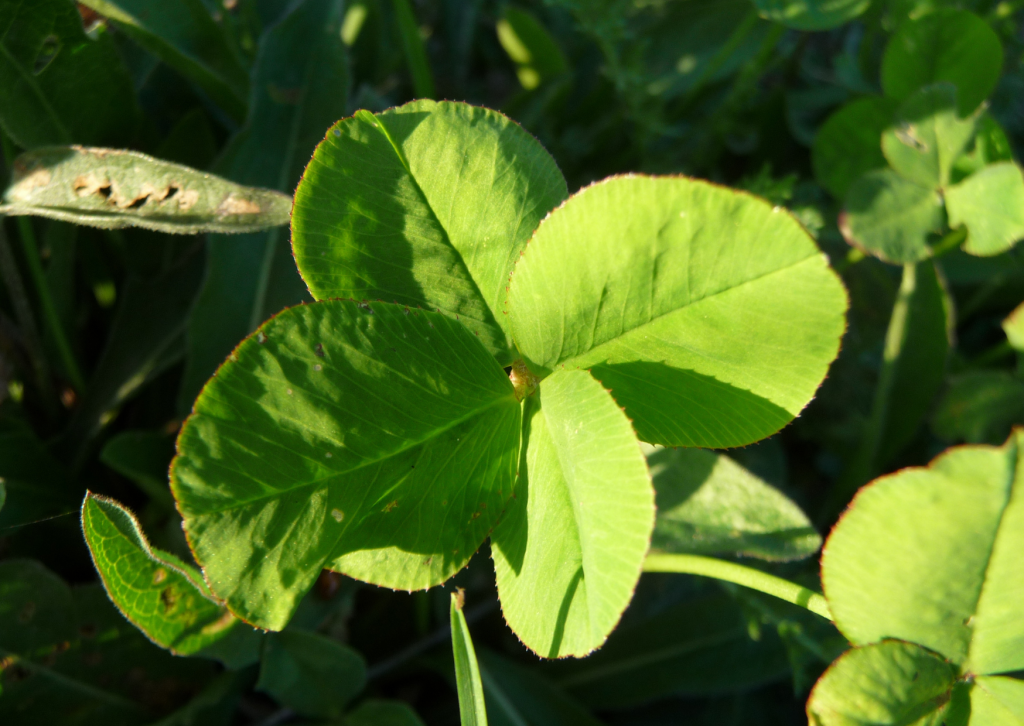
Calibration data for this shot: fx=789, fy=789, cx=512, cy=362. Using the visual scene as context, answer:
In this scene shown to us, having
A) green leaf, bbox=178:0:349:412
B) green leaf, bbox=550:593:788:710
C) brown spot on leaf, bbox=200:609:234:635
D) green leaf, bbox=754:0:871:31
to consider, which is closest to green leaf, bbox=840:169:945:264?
green leaf, bbox=754:0:871:31

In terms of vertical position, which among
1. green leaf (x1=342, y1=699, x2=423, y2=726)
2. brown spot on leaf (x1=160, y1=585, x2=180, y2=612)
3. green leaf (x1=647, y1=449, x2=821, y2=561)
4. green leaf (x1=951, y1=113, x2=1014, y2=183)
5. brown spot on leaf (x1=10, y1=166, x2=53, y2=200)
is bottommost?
green leaf (x1=342, y1=699, x2=423, y2=726)

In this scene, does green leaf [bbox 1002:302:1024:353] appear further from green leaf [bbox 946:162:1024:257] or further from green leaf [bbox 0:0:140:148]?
green leaf [bbox 0:0:140:148]

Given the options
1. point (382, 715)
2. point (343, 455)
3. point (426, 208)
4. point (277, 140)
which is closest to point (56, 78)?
point (277, 140)

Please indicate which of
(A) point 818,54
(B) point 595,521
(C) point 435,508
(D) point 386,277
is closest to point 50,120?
(D) point 386,277

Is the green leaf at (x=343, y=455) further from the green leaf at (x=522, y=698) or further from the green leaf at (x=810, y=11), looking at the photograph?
the green leaf at (x=810, y=11)

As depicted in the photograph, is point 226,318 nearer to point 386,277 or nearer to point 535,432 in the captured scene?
point 386,277

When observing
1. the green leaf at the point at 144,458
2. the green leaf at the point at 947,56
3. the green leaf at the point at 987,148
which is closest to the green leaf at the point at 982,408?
the green leaf at the point at 987,148
